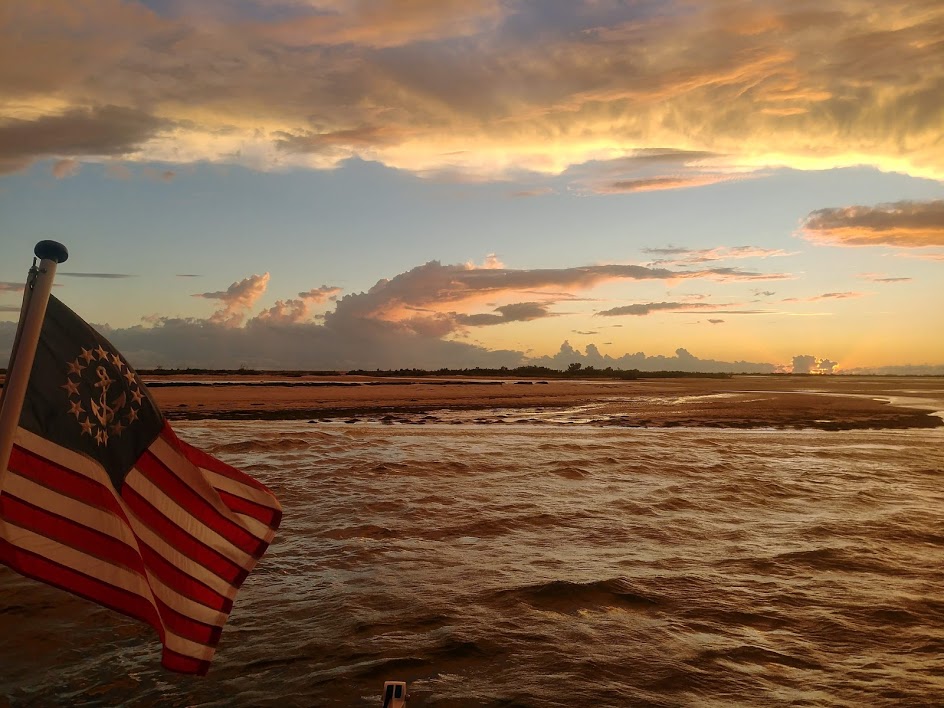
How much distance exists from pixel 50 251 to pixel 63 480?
1.30 meters

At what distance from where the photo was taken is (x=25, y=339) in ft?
12.0

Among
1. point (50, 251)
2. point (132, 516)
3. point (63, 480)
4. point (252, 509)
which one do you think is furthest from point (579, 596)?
point (50, 251)

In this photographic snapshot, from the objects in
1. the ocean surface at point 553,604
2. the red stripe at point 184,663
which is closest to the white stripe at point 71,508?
the red stripe at point 184,663

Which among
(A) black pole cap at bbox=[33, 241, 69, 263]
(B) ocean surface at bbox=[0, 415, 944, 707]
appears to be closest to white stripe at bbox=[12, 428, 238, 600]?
(A) black pole cap at bbox=[33, 241, 69, 263]

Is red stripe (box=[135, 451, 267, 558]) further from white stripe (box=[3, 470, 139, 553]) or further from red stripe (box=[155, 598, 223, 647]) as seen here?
red stripe (box=[155, 598, 223, 647])

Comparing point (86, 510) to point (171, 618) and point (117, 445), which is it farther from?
point (171, 618)

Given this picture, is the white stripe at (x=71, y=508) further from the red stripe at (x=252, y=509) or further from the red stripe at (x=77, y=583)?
the red stripe at (x=252, y=509)

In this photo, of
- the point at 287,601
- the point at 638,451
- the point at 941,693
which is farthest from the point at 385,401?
the point at 941,693

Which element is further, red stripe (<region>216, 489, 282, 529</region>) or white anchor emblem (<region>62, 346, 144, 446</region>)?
red stripe (<region>216, 489, 282, 529</region>)

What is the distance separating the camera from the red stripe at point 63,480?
3906mm

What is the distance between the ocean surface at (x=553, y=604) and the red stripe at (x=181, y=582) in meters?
2.57

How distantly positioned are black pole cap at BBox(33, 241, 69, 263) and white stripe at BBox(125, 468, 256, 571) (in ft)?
4.54

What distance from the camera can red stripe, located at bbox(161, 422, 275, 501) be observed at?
4.55 metres

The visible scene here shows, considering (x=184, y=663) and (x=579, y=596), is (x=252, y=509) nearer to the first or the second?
(x=184, y=663)
